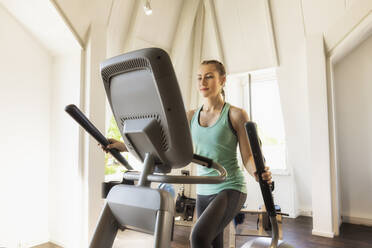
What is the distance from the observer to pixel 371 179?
3.69m

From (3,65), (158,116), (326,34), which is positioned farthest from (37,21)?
(326,34)

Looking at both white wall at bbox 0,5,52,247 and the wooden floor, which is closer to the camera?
white wall at bbox 0,5,52,247

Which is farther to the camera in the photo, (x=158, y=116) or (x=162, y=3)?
(x=162, y=3)

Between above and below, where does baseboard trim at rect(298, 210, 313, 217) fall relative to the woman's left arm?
below

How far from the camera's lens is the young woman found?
114 centimetres

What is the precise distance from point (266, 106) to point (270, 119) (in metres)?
0.23

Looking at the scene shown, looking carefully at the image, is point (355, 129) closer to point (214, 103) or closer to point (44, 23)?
point (214, 103)

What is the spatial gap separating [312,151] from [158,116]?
3.07 meters

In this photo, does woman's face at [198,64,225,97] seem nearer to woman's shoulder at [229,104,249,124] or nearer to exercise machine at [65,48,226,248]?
woman's shoulder at [229,104,249,124]

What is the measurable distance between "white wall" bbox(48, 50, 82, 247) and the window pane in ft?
10.0

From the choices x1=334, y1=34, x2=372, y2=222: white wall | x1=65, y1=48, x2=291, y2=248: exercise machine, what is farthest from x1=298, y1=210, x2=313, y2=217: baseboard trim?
x1=65, y1=48, x2=291, y2=248: exercise machine

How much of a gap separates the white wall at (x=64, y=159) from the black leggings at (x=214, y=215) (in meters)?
1.81

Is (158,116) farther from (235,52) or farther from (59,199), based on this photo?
(235,52)

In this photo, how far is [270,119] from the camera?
453cm
